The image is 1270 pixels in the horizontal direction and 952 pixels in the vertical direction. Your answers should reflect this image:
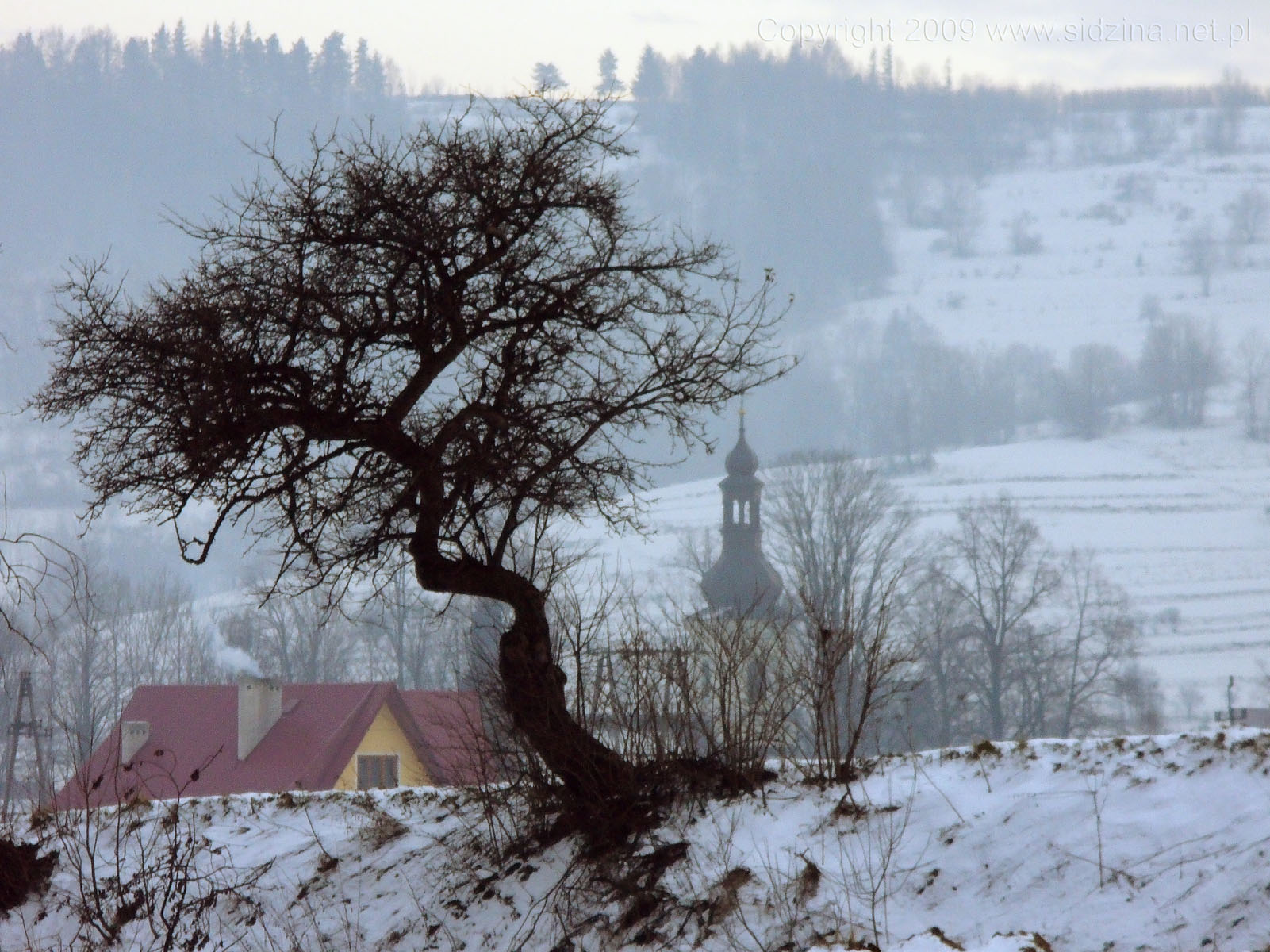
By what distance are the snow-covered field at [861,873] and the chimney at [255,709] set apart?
64.5 ft

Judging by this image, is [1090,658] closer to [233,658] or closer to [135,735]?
[233,658]

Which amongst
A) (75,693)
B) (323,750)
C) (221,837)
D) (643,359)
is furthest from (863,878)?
(75,693)

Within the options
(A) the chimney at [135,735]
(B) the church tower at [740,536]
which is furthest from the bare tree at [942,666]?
(A) the chimney at [135,735]

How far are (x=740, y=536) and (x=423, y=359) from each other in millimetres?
47899

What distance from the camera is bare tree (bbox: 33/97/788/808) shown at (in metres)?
8.48

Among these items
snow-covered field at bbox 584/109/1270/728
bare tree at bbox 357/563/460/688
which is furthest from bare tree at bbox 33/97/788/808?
snow-covered field at bbox 584/109/1270/728

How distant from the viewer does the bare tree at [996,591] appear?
48500mm

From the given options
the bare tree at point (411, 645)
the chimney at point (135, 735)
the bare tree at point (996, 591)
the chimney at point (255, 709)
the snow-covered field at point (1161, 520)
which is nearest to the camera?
the chimney at point (135, 735)

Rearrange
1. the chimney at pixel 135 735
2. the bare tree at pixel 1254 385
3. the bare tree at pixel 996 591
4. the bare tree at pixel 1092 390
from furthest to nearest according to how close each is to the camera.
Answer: the bare tree at pixel 1092 390, the bare tree at pixel 1254 385, the bare tree at pixel 996 591, the chimney at pixel 135 735

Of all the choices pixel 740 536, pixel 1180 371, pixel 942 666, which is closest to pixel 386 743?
pixel 942 666

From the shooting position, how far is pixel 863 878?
24.0 feet

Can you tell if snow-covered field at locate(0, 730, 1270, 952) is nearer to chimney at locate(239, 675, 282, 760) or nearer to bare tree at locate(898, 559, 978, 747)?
chimney at locate(239, 675, 282, 760)

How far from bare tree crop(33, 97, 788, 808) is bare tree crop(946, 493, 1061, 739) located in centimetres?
3835

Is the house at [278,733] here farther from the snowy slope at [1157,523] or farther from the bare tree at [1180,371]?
the bare tree at [1180,371]
